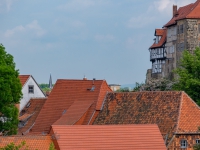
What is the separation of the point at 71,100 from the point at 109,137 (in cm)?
1765

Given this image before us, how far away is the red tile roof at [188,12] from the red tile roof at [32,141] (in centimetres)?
6407

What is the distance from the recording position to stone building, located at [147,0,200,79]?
117688mm

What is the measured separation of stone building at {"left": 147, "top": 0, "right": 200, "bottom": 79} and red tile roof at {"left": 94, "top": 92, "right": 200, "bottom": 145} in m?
48.7

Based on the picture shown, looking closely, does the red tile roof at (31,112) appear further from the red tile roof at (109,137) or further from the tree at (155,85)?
the tree at (155,85)

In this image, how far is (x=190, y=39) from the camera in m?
118

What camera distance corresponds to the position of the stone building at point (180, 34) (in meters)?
118

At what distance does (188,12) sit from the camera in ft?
392

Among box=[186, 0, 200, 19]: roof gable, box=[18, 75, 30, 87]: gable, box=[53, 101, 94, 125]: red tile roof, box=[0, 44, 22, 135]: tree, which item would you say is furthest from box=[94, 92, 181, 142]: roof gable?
box=[186, 0, 200, 19]: roof gable

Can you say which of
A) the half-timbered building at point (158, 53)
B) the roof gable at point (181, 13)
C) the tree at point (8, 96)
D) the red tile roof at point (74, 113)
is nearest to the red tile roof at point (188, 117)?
the red tile roof at point (74, 113)

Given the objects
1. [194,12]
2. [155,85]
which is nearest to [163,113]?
[155,85]

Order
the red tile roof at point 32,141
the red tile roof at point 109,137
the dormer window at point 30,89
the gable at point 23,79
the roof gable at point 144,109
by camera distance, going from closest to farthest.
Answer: the red tile roof at point 32,141 < the red tile roof at point 109,137 < the roof gable at point 144,109 < the gable at point 23,79 < the dormer window at point 30,89

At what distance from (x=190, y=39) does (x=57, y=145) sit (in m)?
63.7

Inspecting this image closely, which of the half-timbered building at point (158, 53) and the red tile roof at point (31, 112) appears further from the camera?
the half-timbered building at point (158, 53)

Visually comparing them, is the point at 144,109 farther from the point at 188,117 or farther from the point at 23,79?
the point at 23,79
